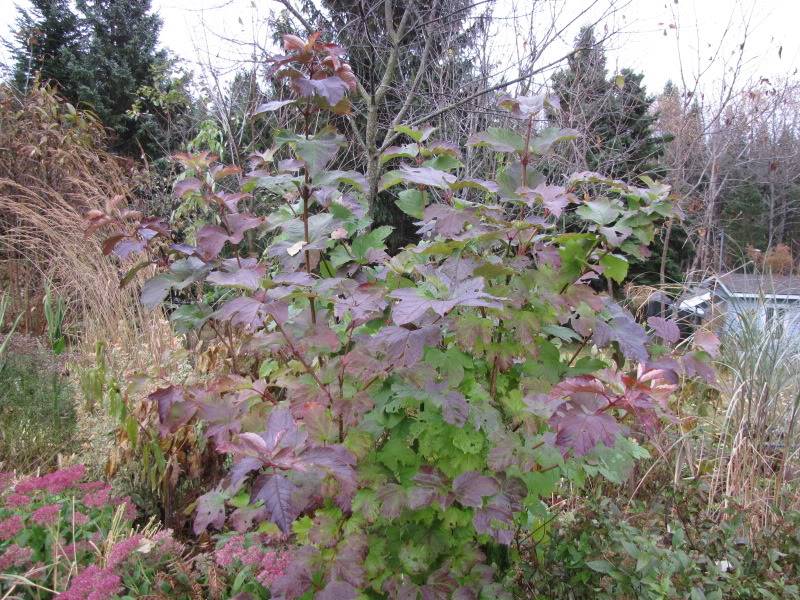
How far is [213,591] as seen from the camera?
5.50ft

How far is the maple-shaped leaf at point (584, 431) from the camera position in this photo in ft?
3.38

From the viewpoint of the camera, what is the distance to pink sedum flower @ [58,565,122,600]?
1416 mm

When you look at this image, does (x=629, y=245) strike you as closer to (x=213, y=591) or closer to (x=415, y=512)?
(x=415, y=512)

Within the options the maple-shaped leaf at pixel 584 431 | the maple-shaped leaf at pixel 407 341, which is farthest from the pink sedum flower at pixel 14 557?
the maple-shaped leaf at pixel 584 431

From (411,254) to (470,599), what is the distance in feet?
2.86

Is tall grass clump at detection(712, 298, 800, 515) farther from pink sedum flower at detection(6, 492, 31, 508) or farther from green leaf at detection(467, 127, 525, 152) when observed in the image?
pink sedum flower at detection(6, 492, 31, 508)

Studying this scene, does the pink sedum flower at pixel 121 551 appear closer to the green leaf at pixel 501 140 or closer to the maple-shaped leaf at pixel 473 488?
the maple-shaped leaf at pixel 473 488

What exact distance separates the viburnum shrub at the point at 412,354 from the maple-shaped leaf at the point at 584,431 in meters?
0.06

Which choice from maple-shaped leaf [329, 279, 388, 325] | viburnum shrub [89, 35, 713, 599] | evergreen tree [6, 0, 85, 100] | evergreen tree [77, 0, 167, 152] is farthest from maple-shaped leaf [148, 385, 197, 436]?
evergreen tree [6, 0, 85, 100]

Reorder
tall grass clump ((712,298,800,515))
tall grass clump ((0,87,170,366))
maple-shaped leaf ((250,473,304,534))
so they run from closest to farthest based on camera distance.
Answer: maple-shaped leaf ((250,473,304,534)) → tall grass clump ((712,298,800,515)) → tall grass clump ((0,87,170,366))

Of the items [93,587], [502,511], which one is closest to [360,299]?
[502,511]

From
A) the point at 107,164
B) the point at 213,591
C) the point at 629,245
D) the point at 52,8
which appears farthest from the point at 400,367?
the point at 52,8

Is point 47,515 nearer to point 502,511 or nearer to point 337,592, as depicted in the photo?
point 337,592

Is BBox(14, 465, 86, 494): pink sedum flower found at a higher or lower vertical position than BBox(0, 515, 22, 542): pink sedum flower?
higher
